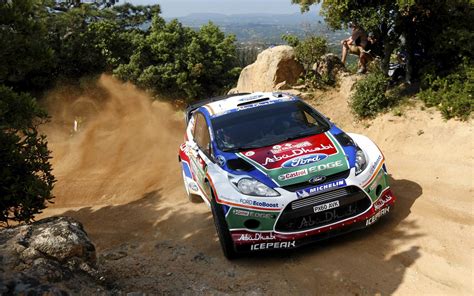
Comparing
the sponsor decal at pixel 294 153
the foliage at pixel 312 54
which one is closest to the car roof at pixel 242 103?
→ the sponsor decal at pixel 294 153

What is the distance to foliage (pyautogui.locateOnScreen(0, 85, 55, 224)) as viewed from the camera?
5590mm

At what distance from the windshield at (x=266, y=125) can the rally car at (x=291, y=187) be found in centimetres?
3

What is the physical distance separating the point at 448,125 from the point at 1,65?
772 cm

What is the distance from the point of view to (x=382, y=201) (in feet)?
17.3

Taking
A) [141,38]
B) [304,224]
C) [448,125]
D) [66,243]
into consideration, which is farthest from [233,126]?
[141,38]

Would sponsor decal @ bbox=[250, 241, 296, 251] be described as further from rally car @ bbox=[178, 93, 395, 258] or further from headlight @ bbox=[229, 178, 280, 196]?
headlight @ bbox=[229, 178, 280, 196]

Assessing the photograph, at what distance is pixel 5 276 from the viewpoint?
3.47m

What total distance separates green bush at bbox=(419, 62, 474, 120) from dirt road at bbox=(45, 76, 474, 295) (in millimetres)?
277

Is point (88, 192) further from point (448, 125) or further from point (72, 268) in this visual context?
point (448, 125)

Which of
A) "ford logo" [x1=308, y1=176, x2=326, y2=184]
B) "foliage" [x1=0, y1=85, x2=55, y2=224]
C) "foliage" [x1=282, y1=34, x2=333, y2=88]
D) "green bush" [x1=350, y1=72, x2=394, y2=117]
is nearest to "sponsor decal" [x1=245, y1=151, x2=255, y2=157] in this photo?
"ford logo" [x1=308, y1=176, x2=326, y2=184]

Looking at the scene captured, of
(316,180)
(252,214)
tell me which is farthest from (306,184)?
(252,214)

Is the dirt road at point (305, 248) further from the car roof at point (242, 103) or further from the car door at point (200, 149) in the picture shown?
the car roof at point (242, 103)

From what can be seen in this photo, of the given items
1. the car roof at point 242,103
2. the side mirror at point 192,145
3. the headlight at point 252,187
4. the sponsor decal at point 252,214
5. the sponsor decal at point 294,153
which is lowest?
the sponsor decal at point 252,214

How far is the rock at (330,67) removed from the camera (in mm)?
12727
